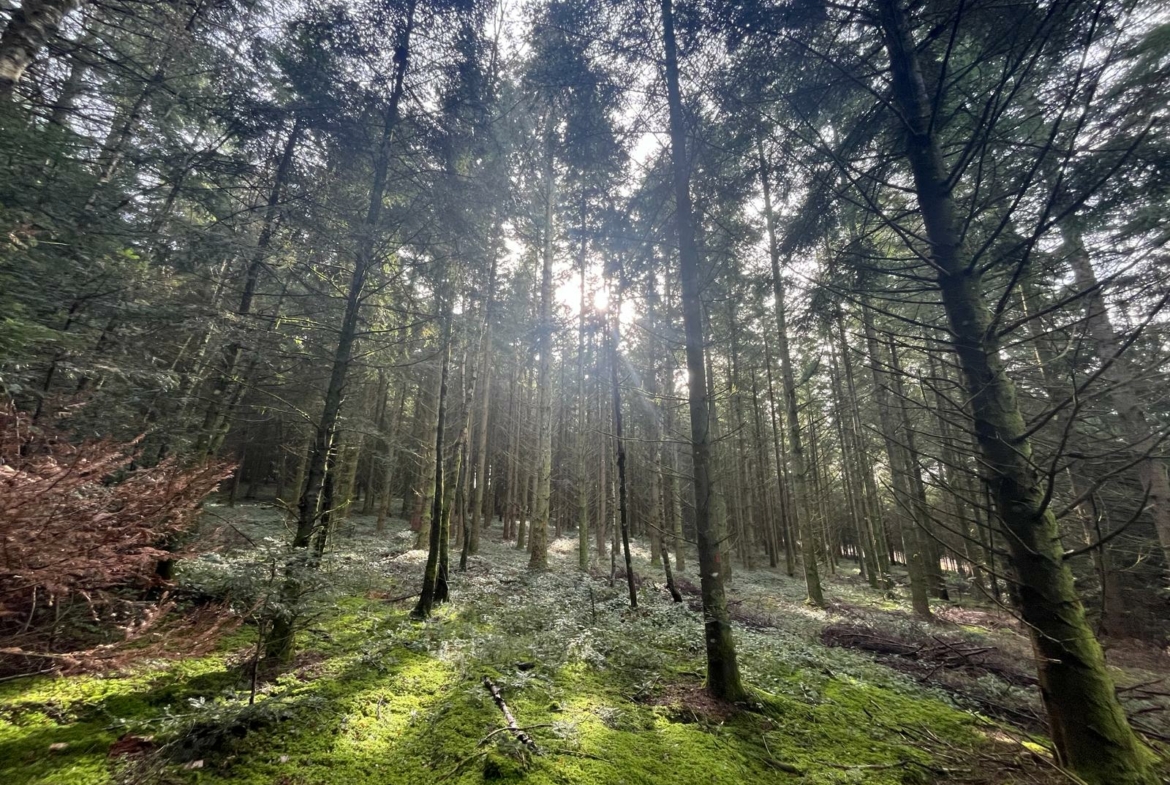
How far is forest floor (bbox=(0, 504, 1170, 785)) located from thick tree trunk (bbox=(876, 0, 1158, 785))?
25 centimetres

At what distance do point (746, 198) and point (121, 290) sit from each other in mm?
9751

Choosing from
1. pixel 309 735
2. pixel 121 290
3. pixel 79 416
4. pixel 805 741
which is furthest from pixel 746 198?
pixel 79 416

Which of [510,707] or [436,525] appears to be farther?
[436,525]

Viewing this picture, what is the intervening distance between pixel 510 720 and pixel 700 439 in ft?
12.4

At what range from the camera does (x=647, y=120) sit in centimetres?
734

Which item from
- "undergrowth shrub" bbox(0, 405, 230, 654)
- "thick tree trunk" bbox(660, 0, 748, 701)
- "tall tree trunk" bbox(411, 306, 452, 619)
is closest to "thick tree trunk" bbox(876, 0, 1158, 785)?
"thick tree trunk" bbox(660, 0, 748, 701)

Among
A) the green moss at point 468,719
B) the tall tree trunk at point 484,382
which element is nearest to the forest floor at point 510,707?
the green moss at point 468,719

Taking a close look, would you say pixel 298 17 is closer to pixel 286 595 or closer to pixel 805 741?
pixel 286 595

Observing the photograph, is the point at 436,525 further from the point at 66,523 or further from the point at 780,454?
the point at 780,454

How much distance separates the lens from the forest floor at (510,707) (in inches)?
138

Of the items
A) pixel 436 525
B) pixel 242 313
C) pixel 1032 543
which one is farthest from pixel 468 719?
pixel 242 313

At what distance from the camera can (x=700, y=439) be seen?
5535 mm

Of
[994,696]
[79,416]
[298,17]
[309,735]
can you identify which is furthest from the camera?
[298,17]

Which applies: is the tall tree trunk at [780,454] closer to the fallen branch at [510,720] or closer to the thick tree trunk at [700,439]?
the thick tree trunk at [700,439]
